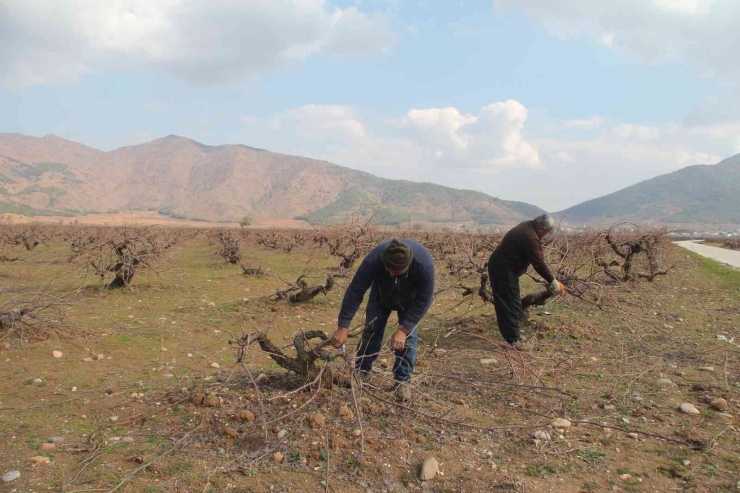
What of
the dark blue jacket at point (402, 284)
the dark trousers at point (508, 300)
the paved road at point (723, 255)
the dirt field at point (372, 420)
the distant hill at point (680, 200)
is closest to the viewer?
the dirt field at point (372, 420)

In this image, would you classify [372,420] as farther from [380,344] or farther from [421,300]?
[421,300]

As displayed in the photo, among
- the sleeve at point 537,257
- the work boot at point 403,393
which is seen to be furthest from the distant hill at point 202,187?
the work boot at point 403,393

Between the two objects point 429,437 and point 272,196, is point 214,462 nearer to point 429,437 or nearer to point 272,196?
point 429,437

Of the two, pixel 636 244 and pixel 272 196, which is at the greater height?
pixel 272 196

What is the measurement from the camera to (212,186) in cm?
16638

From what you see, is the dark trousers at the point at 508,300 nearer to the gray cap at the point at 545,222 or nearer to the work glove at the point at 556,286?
the work glove at the point at 556,286

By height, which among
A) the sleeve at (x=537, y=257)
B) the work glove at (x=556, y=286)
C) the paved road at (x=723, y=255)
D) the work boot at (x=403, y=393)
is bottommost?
the work boot at (x=403, y=393)

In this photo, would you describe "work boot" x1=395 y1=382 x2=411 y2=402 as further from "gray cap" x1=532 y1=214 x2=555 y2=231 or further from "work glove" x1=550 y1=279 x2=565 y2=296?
"gray cap" x1=532 y1=214 x2=555 y2=231

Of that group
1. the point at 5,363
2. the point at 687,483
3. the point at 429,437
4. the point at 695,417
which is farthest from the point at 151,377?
the point at 695,417

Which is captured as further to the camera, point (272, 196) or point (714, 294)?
point (272, 196)

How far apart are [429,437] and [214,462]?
1551mm

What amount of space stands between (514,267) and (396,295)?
6.91 ft

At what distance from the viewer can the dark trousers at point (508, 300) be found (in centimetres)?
546

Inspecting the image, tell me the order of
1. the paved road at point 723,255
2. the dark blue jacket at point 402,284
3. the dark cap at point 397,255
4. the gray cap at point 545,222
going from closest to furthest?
the dark cap at point 397,255, the dark blue jacket at point 402,284, the gray cap at point 545,222, the paved road at point 723,255
